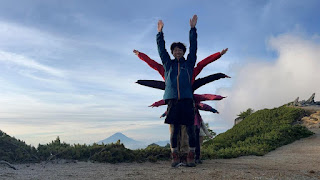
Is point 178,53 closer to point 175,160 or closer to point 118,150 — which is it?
point 175,160

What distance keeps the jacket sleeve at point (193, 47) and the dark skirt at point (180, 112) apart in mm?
862

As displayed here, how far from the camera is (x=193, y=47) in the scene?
19.8 ft

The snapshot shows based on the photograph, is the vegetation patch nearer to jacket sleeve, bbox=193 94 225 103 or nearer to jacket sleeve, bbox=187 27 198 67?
jacket sleeve, bbox=193 94 225 103

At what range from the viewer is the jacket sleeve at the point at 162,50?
19.8ft

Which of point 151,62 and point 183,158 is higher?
point 151,62

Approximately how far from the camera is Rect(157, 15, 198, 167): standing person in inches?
222

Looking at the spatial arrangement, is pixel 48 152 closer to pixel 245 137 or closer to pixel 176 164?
pixel 176 164

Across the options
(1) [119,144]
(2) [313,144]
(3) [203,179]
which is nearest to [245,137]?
(2) [313,144]

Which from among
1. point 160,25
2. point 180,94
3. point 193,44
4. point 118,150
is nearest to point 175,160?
point 180,94

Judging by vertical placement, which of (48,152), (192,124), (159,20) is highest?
(159,20)

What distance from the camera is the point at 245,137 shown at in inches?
536

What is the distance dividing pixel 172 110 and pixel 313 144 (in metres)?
8.20

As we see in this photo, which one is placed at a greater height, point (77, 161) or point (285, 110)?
point (285, 110)

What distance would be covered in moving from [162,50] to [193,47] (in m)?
0.64
